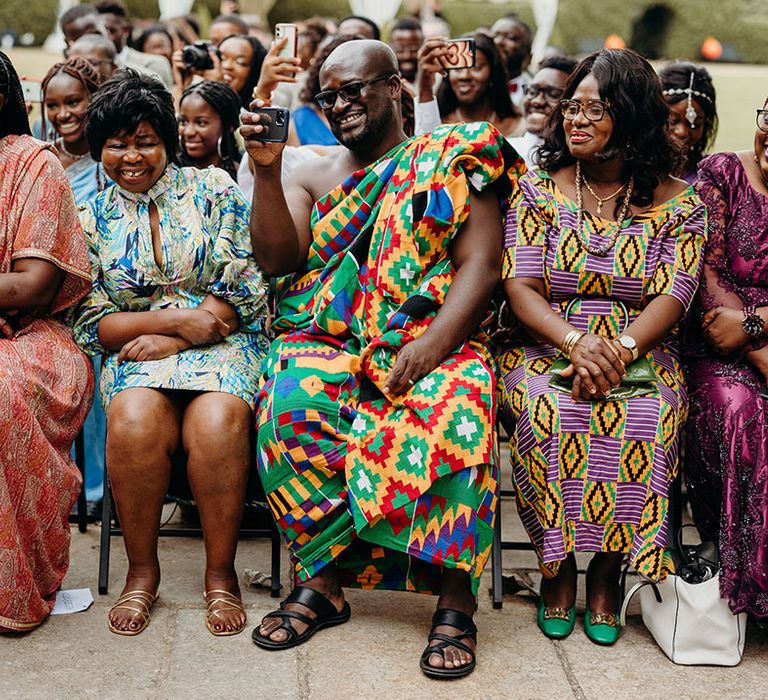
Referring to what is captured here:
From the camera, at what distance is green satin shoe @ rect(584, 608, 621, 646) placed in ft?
12.8

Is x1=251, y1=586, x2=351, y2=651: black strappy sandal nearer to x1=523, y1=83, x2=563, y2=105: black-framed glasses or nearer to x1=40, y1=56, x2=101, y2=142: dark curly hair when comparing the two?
x1=40, y1=56, x2=101, y2=142: dark curly hair

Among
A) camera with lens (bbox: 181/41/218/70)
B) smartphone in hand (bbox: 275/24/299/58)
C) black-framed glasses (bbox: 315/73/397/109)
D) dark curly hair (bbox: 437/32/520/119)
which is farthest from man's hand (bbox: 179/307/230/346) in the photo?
camera with lens (bbox: 181/41/218/70)

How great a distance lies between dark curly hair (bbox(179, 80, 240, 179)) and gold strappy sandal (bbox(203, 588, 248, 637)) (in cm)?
244

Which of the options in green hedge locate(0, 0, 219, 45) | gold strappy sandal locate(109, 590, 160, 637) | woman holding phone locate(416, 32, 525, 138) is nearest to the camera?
gold strappy sandal locate(109, 590, 160, 637)

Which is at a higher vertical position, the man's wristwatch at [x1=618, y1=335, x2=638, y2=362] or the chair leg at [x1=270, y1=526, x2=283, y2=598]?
the man's wristwatch at [x1=618, y1=335, x2=638, y2=362]

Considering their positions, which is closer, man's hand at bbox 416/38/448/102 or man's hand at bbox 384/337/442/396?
man's hand at bbox 384/337/442/396

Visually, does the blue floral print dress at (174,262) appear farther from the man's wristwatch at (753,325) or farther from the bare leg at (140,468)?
the man's wristwatch at (753,325)

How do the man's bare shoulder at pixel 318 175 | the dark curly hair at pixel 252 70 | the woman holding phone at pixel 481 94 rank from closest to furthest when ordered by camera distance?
the man's bare shoulder at pixel 318 175
the woman holding phone at pixel 481 94
the dark curly hair at pixel 252 70

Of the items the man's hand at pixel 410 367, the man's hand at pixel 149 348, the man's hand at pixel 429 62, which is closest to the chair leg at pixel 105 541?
the man's hand at pixel 149 348

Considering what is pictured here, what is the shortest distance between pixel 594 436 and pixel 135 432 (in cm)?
167

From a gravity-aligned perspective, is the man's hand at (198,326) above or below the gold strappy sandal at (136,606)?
above

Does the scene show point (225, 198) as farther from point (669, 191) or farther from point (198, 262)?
point (669, 191)

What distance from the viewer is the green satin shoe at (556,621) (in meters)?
3.94

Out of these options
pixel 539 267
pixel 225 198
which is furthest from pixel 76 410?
pixel 539 267
